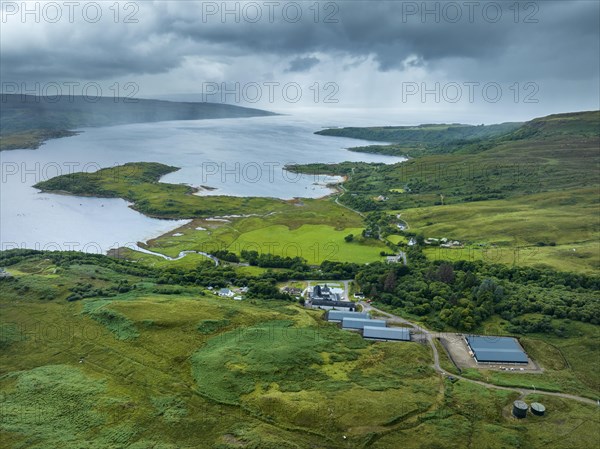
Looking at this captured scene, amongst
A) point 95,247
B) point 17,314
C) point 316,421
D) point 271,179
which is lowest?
point 316,421

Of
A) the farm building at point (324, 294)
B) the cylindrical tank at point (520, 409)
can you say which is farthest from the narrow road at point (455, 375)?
the farm building at point (324, 294)

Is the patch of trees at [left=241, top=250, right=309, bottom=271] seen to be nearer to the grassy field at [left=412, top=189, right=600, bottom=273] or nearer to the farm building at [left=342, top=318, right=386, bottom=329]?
the farm building at [left=342, top=318, right=386, bottom=329]

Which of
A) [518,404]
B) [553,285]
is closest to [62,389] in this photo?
[518,404]

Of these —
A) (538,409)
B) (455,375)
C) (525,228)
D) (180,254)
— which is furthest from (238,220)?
(538,409)

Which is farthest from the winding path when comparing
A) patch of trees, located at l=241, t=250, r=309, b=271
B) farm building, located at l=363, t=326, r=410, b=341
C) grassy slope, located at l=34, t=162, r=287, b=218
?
farm building, located at l=363, t=326, r=410, b=341

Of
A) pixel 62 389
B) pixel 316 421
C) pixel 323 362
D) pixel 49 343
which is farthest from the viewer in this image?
pixel 49 343

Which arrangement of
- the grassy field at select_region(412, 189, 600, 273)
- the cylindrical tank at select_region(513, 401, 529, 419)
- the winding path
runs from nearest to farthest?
the cylindrical tank at select_region(513, 401, 529, 419) → the grassy field at select_region(412, 189, 600, 273) → the winding path

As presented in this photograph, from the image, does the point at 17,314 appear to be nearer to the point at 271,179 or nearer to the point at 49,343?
the point at 49,343
